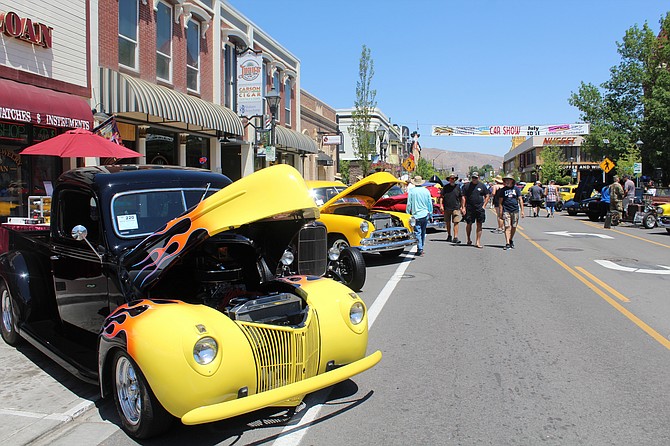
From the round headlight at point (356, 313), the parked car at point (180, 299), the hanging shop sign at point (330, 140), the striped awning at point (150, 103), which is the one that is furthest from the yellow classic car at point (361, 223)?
the hanging shop sign at point (330, 140)

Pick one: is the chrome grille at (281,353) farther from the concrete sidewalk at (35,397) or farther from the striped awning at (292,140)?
the striped awning at (292,140)

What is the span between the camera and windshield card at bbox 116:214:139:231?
5.10 meters

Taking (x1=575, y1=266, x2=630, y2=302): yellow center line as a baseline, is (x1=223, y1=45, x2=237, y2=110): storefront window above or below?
above

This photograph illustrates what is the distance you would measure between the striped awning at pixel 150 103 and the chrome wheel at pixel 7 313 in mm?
9443

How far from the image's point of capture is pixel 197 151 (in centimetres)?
2220

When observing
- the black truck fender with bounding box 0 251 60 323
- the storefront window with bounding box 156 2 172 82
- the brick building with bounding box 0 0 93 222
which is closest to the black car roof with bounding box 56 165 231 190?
the black truck fender with bounding box 0 251 60 323

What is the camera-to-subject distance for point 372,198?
463 inches

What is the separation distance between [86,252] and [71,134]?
5.92 meters

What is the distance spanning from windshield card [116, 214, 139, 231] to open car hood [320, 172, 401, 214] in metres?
5.81

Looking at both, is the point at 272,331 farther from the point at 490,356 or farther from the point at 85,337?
the point at 490,356

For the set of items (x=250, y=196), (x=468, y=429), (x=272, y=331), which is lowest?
(x=468, y=429)

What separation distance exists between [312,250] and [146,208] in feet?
9.31

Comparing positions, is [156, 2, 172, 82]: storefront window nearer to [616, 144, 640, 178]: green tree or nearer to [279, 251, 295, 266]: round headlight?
[279, 251, 295, 266]: round headlight

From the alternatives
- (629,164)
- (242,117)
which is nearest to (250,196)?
(242,117)
